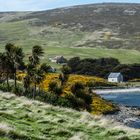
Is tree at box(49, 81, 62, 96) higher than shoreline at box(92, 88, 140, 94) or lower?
higher

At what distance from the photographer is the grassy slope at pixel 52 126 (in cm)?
2261

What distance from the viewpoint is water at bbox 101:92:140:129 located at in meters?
95.7

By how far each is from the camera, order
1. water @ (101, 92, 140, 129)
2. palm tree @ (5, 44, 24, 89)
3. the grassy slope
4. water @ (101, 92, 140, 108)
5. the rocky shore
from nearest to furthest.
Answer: the grassy slope
the rocky shore
water @ (101, 92, 140, 129)
palm tree @ (5, 44, 24, 89)
water @ (101, 92, 140, 108)

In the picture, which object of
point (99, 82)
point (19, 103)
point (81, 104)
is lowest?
point (99, 82)

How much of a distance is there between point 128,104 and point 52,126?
111 m

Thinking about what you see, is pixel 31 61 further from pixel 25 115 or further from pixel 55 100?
pixel 25 115

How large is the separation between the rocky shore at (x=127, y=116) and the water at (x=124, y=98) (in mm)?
18457

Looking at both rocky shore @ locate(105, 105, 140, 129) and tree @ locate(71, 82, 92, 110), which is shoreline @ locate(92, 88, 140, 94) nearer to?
rocky shore @ locate(105, 105, 140, 129)

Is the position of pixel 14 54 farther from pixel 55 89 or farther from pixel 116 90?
pixel 116 90

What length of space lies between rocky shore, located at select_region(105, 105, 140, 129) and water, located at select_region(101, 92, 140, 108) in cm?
1846

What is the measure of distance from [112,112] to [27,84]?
26734mm

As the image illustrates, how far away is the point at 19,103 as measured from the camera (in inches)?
1480

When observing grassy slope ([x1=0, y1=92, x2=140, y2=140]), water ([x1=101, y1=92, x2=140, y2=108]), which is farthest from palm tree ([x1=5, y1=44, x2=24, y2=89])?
grassy slope ([x1=0, y1=92, x2=140, y2=140])

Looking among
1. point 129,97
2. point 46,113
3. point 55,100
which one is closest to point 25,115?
point 46,113
